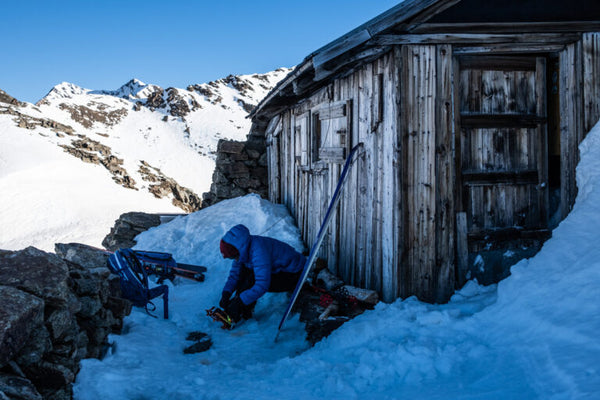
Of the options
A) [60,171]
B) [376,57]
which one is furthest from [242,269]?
[60,171]

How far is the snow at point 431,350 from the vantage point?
265cm

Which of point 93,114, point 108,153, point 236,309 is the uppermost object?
point 93,114

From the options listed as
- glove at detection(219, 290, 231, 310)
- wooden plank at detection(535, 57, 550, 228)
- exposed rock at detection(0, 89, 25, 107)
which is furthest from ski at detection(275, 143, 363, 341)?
exposed rock at detection(0, 89, 25, 107)

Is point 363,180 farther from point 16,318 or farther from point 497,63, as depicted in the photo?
point 16,318

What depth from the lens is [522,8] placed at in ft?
15.1

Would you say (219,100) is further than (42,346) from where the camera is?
Yes

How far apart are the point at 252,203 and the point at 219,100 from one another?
A: 2805 inches

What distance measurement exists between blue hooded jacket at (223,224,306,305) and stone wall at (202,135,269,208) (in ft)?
22.1

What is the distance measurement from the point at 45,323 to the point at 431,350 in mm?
3036

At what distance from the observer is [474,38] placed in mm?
4613

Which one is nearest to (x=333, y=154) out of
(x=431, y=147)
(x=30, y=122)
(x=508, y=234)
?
(x=431, y=147)

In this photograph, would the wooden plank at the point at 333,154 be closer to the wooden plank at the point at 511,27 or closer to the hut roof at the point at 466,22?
the hut roof at the point at 466,22

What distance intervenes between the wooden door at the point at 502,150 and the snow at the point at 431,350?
538 mm

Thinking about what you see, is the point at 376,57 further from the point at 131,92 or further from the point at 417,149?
the point at 131,92
